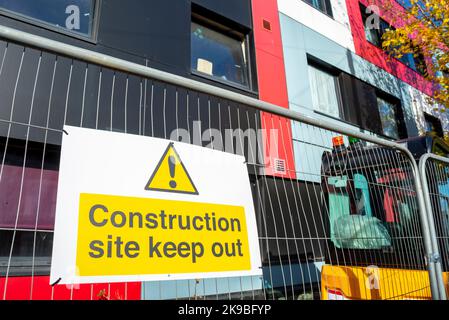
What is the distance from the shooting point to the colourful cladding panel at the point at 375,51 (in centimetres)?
939

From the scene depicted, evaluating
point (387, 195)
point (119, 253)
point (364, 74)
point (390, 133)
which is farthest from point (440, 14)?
point (119, 253)

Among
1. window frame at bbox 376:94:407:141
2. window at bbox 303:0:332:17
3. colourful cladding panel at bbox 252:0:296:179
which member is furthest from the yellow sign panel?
window frame at bbox 376:94:407:141

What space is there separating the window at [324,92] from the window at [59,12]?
193 inches

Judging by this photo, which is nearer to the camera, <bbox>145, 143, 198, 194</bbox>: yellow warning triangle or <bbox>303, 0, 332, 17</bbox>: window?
<bbox>145, 143, 198, 194</bbox>: yellow warning triangle

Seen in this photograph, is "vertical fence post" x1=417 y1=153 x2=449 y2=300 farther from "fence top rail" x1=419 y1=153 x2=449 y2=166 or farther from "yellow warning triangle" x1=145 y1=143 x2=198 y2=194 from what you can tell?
"yellow warning triangle" x1=145 y1=143 x2=198 y2=194

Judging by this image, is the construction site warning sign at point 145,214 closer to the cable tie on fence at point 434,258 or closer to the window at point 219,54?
the cable tie on fence at point 434,258

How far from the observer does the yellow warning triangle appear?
1.68 metres

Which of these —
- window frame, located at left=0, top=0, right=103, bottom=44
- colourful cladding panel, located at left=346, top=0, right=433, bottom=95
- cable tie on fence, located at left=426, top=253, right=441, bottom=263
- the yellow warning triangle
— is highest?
colourful cladding panel, located at left=346, top=0, right=433, bottom=95

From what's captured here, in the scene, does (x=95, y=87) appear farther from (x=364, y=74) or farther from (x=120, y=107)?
(x=364, y=74)

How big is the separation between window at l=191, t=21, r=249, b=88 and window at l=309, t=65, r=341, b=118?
→ 2.01 m

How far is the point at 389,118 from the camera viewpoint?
9.80 metres

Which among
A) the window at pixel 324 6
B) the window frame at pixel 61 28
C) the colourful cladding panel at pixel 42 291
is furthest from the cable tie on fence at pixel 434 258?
the window at pixel 324 6

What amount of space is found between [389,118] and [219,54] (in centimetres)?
640

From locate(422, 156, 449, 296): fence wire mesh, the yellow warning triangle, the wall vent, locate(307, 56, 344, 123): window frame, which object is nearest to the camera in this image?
the yellow warning triangle
